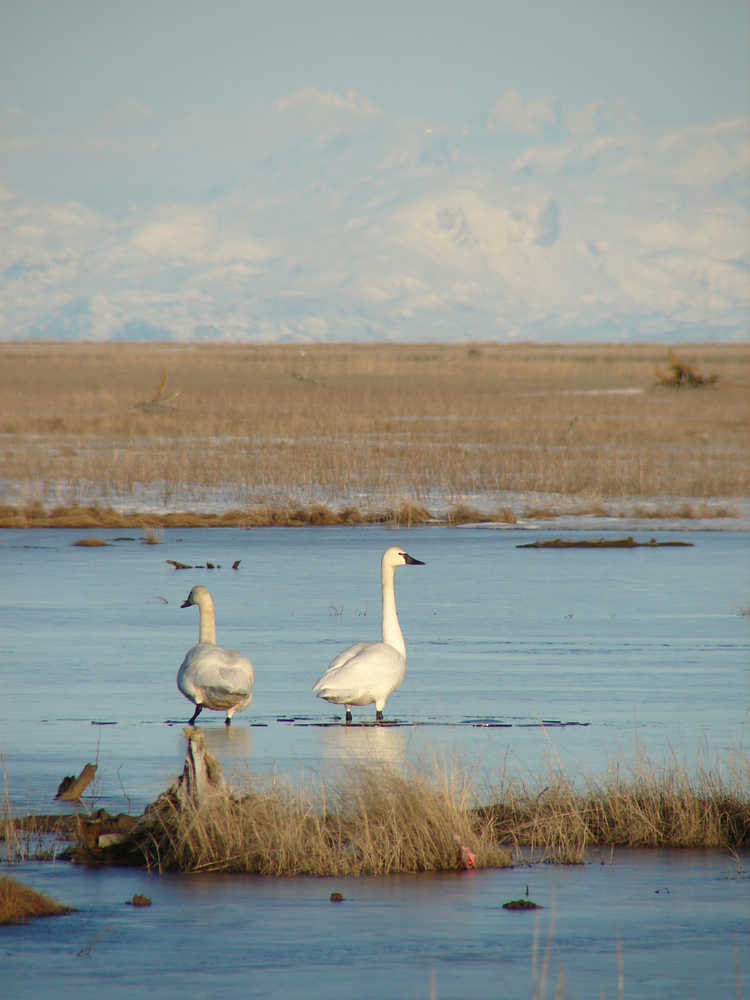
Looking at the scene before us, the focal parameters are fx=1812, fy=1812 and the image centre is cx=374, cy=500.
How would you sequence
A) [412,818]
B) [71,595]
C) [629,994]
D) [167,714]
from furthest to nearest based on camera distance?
[71,595], [167,714], [412,818], [629,994]

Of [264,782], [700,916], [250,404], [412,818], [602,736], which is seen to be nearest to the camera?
[700,916]

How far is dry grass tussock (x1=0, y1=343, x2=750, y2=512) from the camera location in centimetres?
3195

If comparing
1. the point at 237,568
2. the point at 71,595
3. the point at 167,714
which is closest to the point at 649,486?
the point at 237,568

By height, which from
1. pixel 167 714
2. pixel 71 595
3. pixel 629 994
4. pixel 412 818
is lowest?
pixel 629 994

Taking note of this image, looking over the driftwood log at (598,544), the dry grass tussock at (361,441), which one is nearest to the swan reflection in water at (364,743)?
the driftwood log at (598,544)

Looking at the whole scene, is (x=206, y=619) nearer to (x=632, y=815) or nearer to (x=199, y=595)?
(x=199, y=595)

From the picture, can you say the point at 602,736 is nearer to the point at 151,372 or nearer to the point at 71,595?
the point at 71,595

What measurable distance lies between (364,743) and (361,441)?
31.2 meters

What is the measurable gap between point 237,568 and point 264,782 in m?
13.0

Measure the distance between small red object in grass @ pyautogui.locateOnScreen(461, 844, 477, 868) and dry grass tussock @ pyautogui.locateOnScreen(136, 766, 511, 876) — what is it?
0.04 feet

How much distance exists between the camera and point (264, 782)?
28.6ft

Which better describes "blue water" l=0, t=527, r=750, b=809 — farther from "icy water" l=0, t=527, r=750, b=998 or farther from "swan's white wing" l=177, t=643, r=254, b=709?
"swan's white wing" l=177, t=643, r=254, b=709

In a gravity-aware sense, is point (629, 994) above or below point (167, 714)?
below

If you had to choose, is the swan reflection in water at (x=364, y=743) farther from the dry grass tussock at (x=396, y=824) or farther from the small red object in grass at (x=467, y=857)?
the small red object in grass at (x=467, y=857)
